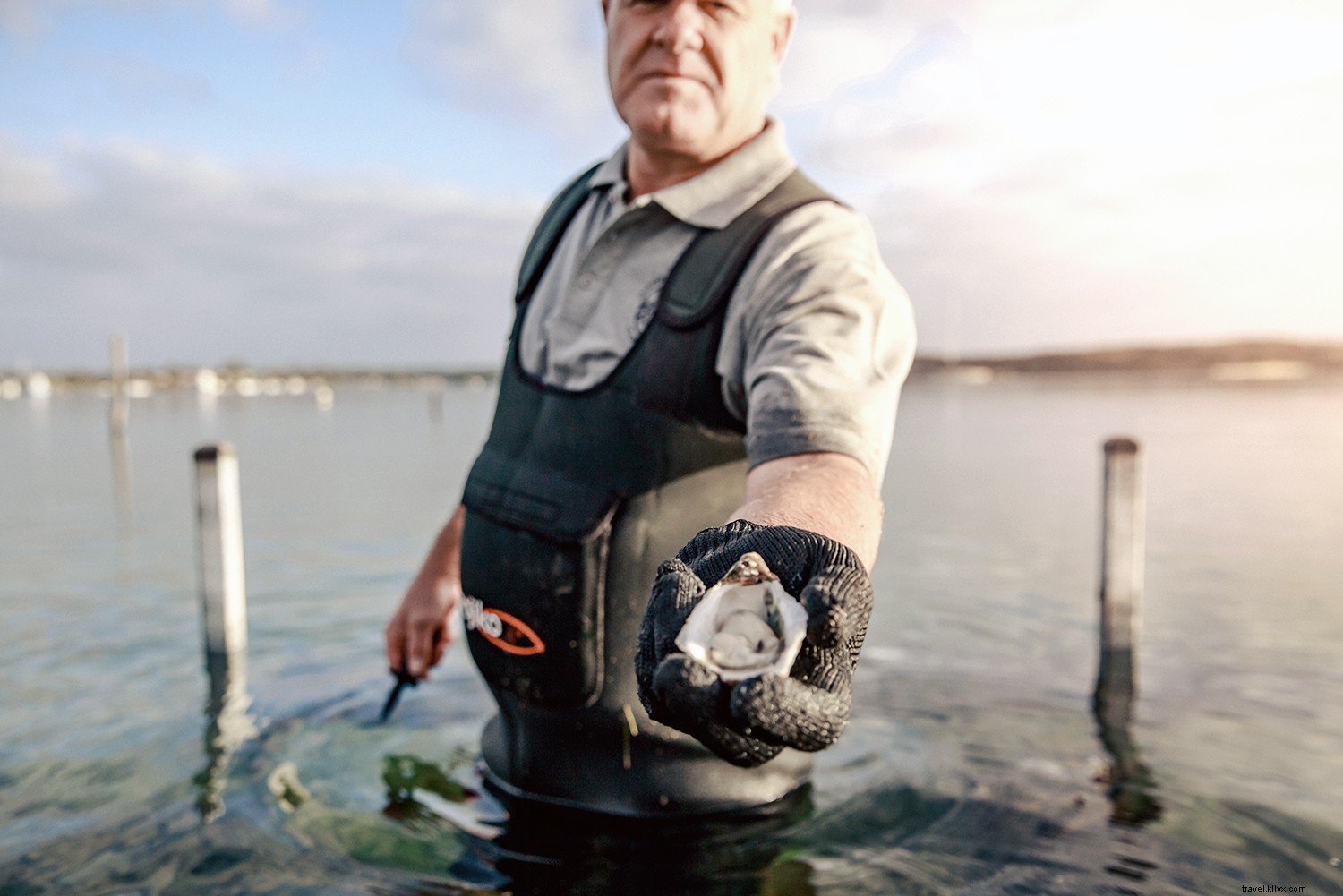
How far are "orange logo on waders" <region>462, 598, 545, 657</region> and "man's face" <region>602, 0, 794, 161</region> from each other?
1.44 meters

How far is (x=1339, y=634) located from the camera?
28.4ft

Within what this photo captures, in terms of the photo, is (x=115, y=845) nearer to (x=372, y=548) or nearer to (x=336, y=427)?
(x=372, y=548)

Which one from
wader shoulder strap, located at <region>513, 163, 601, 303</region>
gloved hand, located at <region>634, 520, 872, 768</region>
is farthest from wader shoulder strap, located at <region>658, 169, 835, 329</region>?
gloved hand, located at <region>634, 520, 872, 768</region>

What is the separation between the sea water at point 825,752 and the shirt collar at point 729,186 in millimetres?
1900

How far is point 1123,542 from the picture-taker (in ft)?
→ 22.8

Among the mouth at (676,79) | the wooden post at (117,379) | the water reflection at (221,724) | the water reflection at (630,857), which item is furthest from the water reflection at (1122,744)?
the wooden post at (117,379)

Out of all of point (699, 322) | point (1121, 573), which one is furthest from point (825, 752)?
point (699, 322)

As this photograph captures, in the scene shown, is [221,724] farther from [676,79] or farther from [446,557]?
[676,79]

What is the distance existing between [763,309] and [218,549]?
591cm

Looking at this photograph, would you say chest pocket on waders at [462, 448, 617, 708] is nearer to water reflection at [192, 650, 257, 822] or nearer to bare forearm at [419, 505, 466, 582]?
bare forearm at [419, 505, 466, 582]

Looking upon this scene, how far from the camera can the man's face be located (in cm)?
269

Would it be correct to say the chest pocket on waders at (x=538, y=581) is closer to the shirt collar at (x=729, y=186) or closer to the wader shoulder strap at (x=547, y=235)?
the wader shoulder strap at (x=547, y=235)

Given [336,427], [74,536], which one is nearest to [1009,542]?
[74,536]

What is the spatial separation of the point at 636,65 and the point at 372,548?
11441 mm
